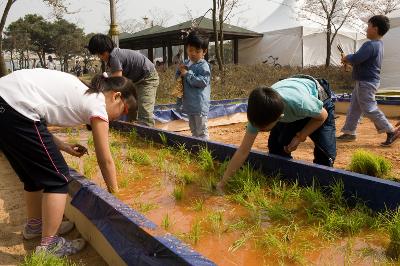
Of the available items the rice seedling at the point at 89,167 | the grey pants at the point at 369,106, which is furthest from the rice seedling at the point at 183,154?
the grey pants at the point at 369,106

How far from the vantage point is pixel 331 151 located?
3.19 metres

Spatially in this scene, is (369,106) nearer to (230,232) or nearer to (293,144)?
(293,144)

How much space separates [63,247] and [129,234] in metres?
0.51

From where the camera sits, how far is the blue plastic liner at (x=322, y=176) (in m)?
2.34

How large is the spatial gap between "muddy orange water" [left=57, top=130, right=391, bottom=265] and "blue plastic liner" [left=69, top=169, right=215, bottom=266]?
32 cm

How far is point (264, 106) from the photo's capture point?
2.30 metres

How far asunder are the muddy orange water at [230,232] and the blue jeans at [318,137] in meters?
0.66

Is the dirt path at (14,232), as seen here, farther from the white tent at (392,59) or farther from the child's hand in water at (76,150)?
the white tent at (392,59)

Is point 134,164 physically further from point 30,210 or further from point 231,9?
point 231,9

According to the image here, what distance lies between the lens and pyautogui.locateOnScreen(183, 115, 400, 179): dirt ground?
4645mm

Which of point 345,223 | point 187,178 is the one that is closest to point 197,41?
point 187,178

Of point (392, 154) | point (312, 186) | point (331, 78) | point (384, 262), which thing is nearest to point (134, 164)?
point (312, 186)

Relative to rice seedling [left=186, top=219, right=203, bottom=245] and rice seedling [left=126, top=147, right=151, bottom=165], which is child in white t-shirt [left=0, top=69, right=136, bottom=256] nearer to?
rice seedling [left=186, top=219, right=203, bottom=245]

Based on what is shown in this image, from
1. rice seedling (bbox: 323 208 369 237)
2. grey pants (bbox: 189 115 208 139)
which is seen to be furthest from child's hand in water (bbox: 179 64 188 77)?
rice seedling (bbox: 323 208 369 237)
